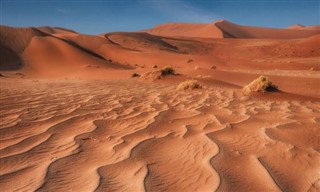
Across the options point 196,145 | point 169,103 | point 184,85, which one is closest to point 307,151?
point 196,145

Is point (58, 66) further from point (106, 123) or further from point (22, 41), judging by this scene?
point (106, 123)

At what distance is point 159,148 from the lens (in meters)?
3.24

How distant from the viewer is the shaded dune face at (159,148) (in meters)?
2.42

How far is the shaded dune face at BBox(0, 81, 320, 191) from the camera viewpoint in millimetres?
2416

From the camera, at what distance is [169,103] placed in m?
6.02

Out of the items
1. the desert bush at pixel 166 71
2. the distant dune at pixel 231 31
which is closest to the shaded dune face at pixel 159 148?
the desert bush at pixel 166 71

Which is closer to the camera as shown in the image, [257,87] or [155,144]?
[155,144]

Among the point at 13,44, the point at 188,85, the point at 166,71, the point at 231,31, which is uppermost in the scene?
the point at 13,44

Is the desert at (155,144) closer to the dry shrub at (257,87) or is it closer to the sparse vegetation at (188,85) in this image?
the dry shrub at (257,87)

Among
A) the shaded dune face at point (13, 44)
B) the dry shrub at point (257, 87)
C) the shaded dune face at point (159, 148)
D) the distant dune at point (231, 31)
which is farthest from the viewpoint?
the distant dune at point (231, 31)

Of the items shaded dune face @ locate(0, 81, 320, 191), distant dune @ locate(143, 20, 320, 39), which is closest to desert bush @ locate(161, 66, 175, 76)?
shaded dune face @ locate(0, 81, 320, 191)

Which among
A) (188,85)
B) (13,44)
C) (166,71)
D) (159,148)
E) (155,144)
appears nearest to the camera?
(159,148)

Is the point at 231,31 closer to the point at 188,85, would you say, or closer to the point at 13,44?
the point at 13,44

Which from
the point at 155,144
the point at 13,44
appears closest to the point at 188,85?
the point at 155,144
